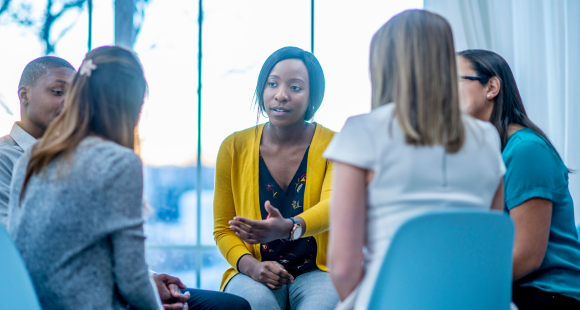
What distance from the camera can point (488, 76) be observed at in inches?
60.7

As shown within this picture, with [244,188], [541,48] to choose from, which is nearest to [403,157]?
[244,188]

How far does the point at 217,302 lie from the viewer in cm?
Answer: 142

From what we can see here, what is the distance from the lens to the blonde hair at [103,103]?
106cm

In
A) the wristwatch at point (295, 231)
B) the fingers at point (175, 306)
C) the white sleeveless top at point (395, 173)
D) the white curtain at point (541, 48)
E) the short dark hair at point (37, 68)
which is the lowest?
the fingers at point (175, 306)

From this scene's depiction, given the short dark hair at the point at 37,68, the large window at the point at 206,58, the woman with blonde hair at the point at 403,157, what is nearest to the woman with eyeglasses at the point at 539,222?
the woman with blonde hair at the point at 403,157

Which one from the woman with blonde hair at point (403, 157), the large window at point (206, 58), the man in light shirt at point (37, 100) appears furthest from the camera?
the large window at point (206, 58)

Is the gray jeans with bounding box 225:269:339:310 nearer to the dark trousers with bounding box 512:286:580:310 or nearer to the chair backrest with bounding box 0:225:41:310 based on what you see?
the dark trousers with bounding box 512:286:580:310

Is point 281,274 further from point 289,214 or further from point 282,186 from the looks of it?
point 282,186

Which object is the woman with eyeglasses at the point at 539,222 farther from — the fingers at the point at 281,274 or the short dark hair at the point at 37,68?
the short dark hair at the point at 37,68

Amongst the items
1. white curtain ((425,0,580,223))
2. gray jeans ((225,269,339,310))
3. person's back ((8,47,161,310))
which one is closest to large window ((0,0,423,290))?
white curtain ((425,0,580,223))

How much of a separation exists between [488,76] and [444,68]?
73cm

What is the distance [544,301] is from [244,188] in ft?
3.87

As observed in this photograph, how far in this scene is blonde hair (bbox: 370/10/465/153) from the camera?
0.89 meters

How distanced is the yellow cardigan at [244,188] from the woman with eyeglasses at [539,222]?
692 millimetres
